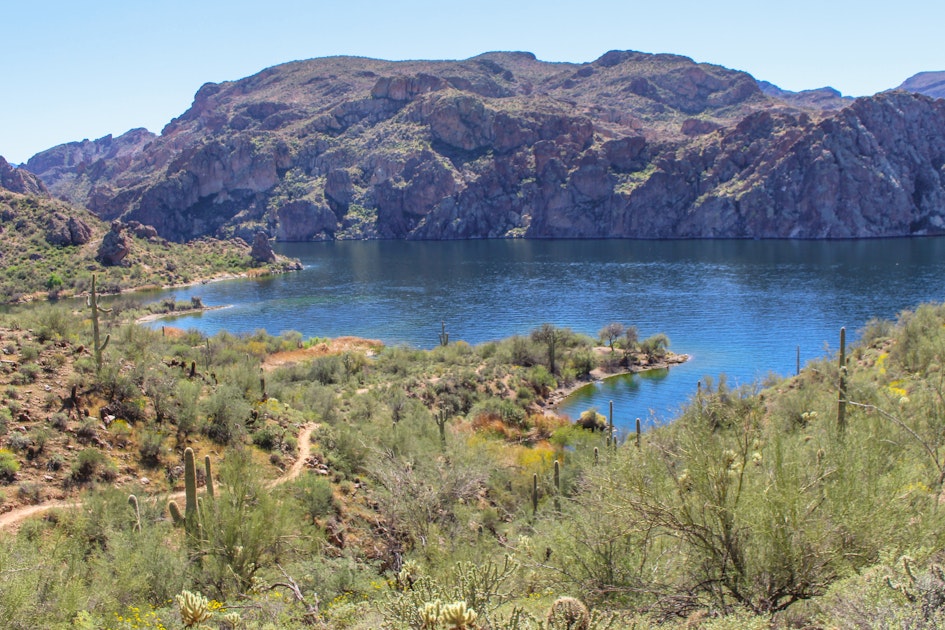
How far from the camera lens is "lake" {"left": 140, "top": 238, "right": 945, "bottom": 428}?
41.2m

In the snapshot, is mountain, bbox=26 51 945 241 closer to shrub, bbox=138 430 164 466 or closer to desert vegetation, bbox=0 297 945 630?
desert vegetation, bbox=0 297 945 630

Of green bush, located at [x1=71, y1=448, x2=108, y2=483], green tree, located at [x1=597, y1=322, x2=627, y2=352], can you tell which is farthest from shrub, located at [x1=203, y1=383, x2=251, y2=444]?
green tree, located at [x1=597, y1=322, x2=627, y2=352]

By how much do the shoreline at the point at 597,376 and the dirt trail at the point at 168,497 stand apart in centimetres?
1596

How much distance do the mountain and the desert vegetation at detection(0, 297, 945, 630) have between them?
11755 centimetres

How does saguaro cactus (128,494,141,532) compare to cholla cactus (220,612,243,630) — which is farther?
saguaro cactus (128,494,141,532)

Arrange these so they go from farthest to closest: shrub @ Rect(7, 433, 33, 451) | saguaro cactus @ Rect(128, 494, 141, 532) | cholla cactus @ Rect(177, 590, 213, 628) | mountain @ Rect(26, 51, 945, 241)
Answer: mountain @ Rect(26, 51, 945, 241)
shrub @ Rect(7, 433, 33, 451)
saguaro cactus @ Rect(128, 494, 141, 532)
cholla cactus @ Rect(177, 590, 213, 628)

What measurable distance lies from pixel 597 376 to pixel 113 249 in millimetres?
65892

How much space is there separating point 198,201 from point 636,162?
370ft

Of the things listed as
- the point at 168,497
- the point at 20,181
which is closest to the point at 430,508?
the point at 168,497

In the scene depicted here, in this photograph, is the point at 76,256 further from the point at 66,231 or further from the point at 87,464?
the point at 87,464

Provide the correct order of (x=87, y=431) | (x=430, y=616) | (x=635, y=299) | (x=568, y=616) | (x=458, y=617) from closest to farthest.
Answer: (x=458, y=617) → (x=430, y=616) → (x=568, y=616) → (x=87, y=431) → (x=635, y=299)

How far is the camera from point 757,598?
247 inches

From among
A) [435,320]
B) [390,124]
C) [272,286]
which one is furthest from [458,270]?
[390,124]

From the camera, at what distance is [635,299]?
2472 inches
